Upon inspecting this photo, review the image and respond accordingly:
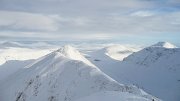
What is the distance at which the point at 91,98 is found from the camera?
104 metres

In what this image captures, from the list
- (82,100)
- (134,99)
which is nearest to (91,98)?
(82,100)

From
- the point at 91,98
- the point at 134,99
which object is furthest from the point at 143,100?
the point at 91,98

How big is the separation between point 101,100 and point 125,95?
718 cm

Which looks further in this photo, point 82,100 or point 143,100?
point 82,100

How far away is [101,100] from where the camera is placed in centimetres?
9925

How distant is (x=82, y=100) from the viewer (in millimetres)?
106062

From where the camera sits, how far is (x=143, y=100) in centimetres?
9525

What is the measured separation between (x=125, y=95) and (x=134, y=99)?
637cm

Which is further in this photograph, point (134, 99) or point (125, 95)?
point (125, 95)

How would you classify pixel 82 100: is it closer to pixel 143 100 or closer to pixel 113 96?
pixel 113 96

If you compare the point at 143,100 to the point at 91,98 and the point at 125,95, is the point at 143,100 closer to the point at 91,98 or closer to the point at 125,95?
the point at 125,95

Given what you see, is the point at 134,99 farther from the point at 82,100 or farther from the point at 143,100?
the point at 82,100

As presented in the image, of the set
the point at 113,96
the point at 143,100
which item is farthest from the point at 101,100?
the point at 143,100

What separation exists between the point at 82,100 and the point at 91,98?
3417mm
